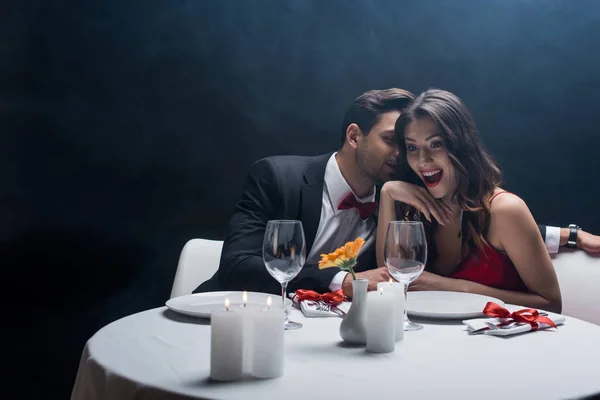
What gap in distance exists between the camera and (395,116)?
8.20 ft

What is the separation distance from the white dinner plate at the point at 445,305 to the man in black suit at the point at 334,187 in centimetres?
68

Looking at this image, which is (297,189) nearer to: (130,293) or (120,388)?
(130,293)

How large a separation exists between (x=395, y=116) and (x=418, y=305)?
1086 mm

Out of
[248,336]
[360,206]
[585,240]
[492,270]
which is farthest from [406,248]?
[585,240]

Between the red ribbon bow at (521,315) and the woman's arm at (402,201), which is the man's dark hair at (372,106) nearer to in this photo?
the woman's arm at (402,201)

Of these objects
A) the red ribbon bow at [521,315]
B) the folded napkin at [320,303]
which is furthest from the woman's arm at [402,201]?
the red ribbon bow at [521,315]

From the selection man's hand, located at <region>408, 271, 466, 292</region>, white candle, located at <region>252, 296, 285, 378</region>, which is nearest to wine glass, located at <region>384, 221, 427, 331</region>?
white candle, located at <region>252, 296, 285, 378</region>

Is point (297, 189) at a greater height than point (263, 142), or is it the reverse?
point (263, 142)

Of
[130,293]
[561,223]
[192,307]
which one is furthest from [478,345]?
[130,293]

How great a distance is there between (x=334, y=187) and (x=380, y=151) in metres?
0.24

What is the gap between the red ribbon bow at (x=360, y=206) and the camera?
8.15 feet

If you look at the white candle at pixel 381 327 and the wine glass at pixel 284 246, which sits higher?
the wine glass at pixel 284 246

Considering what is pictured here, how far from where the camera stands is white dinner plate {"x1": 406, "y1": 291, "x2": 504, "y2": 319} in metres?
1.49

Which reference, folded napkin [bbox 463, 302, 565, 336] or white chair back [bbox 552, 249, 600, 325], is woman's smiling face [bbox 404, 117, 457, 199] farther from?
folded napkin [bbox 463, 302, 565, 336]
